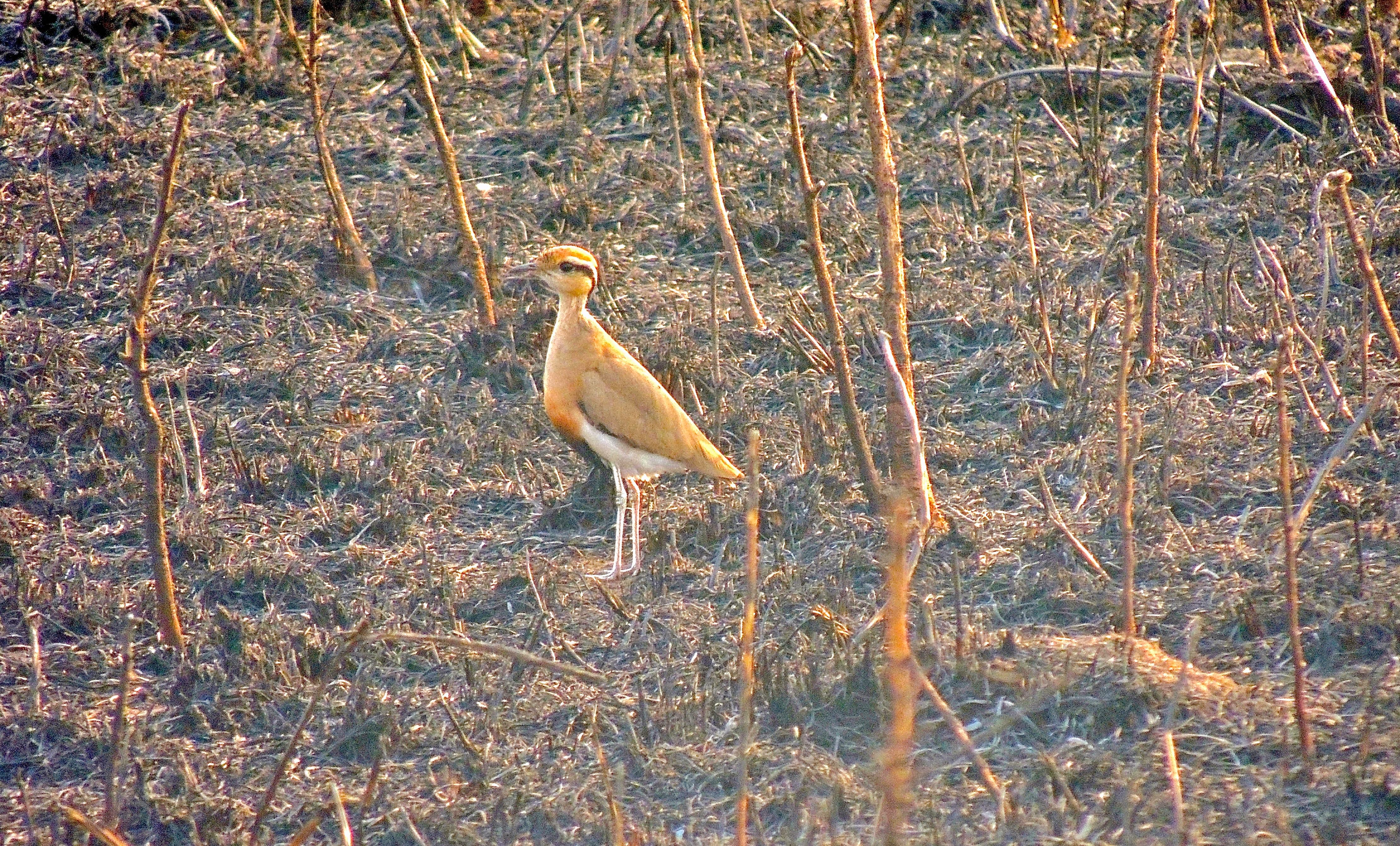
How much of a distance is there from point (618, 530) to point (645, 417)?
514 millimetres

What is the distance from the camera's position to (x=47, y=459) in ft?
21.3

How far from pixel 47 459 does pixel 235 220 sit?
2.26m

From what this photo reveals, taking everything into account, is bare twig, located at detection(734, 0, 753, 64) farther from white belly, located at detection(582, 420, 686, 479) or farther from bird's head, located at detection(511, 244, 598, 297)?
white belly, located at detection(582, 420, 686, 479)

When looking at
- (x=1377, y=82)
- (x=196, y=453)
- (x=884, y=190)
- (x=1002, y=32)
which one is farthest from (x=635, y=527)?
(x=1002, y=32)

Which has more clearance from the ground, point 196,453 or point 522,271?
point 522,271

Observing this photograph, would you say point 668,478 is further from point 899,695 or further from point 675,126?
point 899,695

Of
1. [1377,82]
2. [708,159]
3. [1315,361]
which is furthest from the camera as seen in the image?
[1377,82]

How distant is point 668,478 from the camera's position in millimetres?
6508

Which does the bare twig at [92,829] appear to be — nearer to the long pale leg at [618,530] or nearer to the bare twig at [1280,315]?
the long pale leg at [618,530]

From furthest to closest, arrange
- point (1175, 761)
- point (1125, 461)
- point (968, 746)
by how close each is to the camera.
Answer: point (1125, 461), point (1175, 761), point (968, 746)

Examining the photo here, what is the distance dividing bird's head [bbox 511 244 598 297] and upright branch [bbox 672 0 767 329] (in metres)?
0.82

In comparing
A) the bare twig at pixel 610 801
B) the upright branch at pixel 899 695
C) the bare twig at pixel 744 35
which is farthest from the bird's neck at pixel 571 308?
the upright branch at pixel 899 695

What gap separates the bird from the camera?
5.83 m

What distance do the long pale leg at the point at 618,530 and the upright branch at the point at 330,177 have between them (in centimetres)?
249
